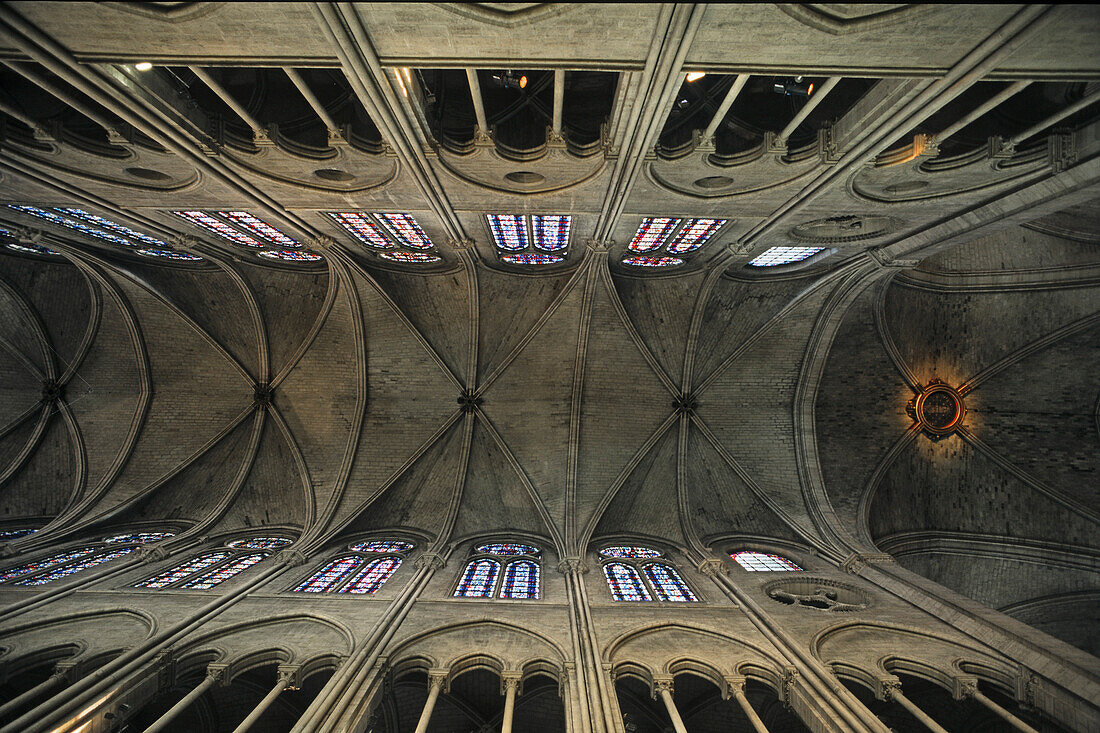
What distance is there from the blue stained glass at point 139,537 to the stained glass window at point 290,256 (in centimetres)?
871

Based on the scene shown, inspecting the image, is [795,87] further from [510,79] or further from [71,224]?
[71,224]

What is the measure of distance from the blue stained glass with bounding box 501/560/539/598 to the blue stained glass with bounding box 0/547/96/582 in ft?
35.0

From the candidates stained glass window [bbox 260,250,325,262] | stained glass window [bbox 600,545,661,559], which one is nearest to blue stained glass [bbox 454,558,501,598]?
stained glass window [bbox 600,545,661,559]

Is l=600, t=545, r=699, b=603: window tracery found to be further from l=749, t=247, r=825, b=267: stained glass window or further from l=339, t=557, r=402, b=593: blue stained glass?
l=749, t=247, r=825, b=267: stained glass window

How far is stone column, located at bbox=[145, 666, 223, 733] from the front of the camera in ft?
21.7

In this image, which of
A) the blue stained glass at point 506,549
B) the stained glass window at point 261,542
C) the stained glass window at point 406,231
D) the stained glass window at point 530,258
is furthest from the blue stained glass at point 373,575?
the stained glass window at point 530,258

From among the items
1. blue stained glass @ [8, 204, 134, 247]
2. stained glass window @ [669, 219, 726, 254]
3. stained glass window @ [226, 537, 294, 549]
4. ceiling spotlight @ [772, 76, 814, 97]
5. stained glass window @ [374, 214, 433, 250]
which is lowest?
stained glass window @ [226, 537, 294, 549]

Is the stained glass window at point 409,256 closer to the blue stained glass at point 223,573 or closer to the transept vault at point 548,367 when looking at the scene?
the transept vault at point 548,367

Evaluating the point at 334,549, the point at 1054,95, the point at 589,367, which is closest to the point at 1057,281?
the point at 1054,95

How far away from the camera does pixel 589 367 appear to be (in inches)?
679

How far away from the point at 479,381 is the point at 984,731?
15.5 metres

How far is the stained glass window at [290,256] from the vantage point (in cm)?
1476

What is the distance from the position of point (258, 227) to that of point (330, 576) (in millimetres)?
8714

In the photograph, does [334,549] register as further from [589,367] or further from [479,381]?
[589,367]
